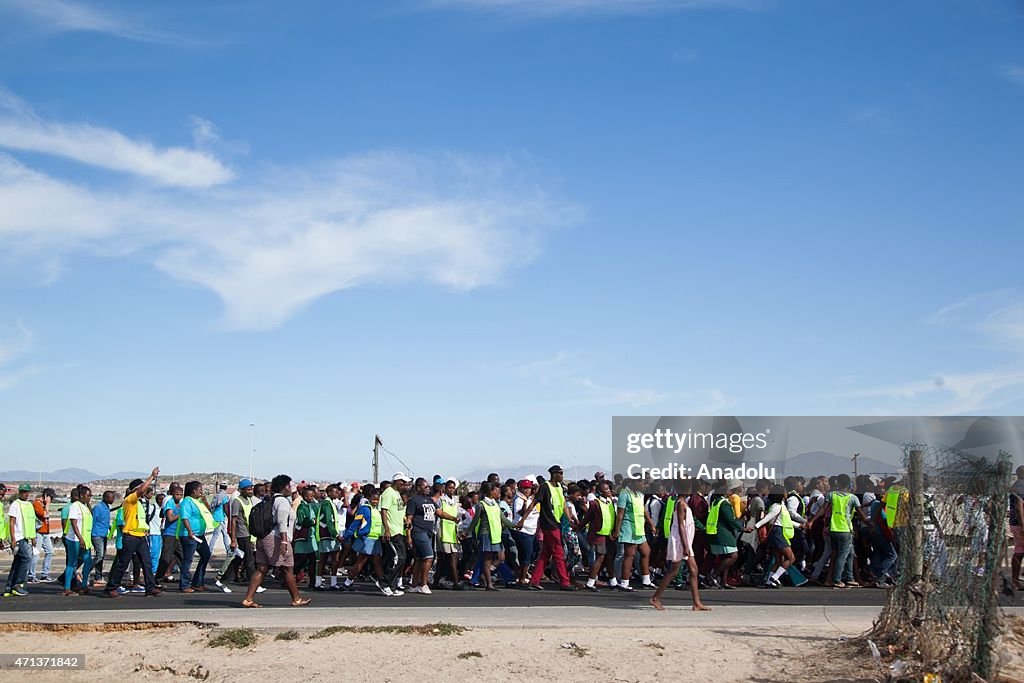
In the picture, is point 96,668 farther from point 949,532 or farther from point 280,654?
point 949,532

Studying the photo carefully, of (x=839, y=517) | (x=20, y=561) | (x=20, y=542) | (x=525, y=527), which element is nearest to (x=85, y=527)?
(x=20, y=542)

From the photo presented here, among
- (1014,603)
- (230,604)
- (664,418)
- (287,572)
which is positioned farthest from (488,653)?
(664,418)

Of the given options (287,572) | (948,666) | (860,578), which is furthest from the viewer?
(860,578)

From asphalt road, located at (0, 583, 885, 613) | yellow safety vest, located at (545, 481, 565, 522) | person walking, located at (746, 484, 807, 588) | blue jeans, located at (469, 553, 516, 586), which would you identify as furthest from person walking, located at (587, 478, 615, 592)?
person walking, located at (746, 484, 807, 588)

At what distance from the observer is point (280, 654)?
1039cm

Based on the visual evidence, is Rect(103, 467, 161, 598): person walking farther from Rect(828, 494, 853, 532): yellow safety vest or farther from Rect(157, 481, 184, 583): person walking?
Rect(828, 494, 853, 532): yellow safety vest

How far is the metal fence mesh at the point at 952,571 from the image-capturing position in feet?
27.9

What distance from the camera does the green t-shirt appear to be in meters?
14.9

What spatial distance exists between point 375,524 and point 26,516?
216 inches

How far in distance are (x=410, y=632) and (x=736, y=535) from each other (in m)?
6.78

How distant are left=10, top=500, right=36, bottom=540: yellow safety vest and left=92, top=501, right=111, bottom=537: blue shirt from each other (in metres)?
1.07

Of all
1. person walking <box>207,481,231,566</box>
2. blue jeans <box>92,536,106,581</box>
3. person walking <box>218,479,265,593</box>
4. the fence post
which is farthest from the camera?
person walking <box>207,481,231,566</box>

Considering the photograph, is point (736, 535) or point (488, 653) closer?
point (488, 653)

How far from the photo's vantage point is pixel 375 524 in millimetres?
15188
